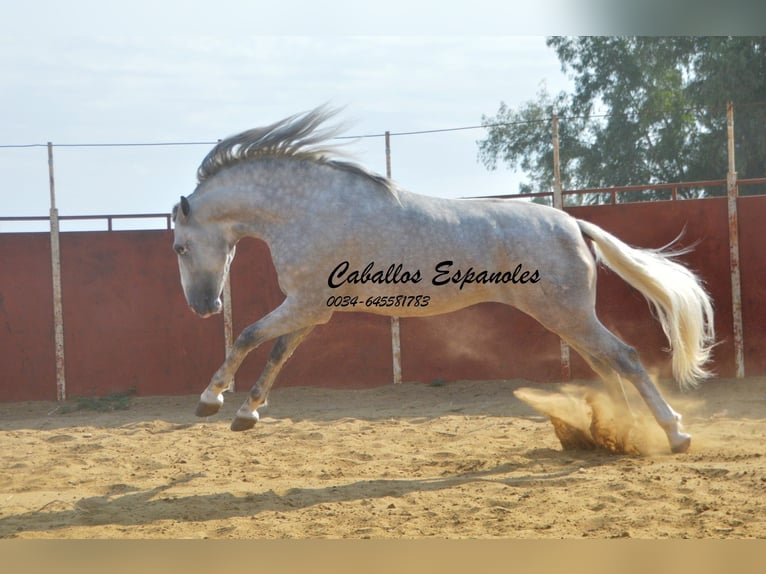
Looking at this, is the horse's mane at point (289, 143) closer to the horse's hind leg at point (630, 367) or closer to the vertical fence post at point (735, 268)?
the horse's hind leg at point (630, 367)

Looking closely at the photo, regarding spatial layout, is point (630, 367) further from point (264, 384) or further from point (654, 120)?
point (654, 120)

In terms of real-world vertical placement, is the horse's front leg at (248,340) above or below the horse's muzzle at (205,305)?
below

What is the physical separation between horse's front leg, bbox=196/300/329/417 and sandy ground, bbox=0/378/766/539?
0.41 metres

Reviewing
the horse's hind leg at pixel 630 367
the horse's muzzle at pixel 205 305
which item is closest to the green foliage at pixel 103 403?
the horse's muzzle at pixel 205 305

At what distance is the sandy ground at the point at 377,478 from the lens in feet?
10.8

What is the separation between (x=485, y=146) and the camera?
41.3ft

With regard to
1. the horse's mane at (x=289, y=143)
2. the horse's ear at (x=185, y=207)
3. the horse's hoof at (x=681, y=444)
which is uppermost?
the horse's mane at (x=289, y=143)

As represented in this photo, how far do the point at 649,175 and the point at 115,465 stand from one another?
1453 cm

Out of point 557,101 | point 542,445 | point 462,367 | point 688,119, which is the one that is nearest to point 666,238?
point 462,367

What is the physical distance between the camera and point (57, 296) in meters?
9.19

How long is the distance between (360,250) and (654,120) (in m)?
13.3

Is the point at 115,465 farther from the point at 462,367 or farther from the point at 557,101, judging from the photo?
the point at 557,101

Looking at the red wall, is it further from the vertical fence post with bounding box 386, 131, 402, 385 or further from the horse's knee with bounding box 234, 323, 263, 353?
the horse's knee with bounding box 234, 323, 263, 353

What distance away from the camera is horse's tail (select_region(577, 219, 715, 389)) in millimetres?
5191
